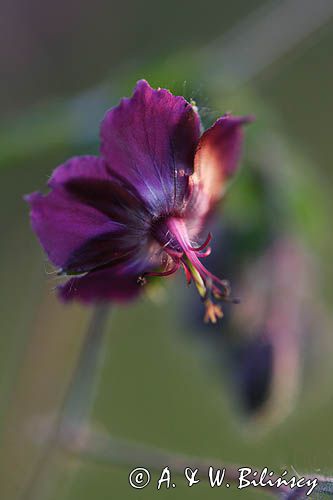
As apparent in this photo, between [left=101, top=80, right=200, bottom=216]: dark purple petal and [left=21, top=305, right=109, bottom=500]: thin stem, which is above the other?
[left=101, top=80, right=200, bottom=216]: dark purple petal

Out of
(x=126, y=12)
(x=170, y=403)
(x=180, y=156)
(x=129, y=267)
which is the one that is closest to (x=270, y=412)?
(x=129, y=267)

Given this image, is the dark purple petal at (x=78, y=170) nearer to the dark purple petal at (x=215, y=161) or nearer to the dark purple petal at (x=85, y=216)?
the dark purple petal at (x=85, y=216)

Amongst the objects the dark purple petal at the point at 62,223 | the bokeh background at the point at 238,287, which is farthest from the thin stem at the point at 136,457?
the dark purple petal at the point at 62,223

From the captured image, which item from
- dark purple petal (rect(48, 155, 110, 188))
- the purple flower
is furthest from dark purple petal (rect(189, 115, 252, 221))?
dark purple petal (rect(48, 155, 110, 188))

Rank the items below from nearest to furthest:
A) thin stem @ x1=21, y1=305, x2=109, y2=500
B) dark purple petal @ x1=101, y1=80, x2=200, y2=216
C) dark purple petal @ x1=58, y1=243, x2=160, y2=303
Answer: dark purple petal @ x1=101, y1=80, x2=200, y2=216
dark purple petal @ x1=58, y1=243, x2=160, y2=303
thin stem @ x1=21, y1=305, x2=109, y2=500

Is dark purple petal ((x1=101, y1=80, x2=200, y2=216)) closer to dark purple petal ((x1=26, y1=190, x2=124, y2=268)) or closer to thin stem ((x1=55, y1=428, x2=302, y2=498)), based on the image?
dark purple petal ((x1=26, y1=190, x2=124, y2=268))

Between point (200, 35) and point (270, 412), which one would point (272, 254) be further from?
point (200, 35)

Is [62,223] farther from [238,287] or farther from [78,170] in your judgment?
[238,287]

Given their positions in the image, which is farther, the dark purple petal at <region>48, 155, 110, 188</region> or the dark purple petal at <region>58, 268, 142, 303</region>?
the dark purple petal at <region>58, 268, 142, 303</region>
